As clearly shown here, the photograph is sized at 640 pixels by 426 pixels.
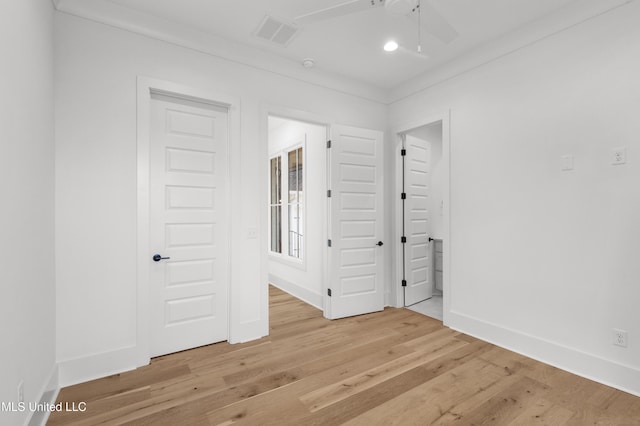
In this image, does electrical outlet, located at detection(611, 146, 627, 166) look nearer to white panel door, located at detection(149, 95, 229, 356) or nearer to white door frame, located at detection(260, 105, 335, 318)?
white door frame, located at detection(260, 105, 335, 318)

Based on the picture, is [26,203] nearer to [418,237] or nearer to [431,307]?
[418,237]

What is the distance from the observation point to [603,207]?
7.75ft

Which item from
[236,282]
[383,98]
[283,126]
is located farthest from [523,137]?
[283,126]

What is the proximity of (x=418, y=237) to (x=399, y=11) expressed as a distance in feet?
10.5

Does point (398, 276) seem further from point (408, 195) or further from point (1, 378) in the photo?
point (1, 378)

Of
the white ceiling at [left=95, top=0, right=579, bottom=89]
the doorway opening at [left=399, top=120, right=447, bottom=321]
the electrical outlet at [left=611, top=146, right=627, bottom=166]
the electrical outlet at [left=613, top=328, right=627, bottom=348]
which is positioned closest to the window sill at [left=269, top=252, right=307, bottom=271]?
the doorway opening at [left=399, top=120, right=447, bottom=321]

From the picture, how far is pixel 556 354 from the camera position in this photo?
102 inches

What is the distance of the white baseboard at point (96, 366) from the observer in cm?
229

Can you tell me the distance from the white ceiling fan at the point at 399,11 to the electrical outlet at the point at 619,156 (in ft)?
5.08

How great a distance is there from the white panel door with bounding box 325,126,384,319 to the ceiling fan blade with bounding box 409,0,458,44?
5.50ft

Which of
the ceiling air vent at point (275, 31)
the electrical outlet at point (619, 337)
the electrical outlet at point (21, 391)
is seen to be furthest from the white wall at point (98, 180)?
the electrical outlet at point (619, 337)

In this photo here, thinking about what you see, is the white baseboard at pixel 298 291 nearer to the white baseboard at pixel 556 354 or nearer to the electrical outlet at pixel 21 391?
the white baseboard at pixel 556 354

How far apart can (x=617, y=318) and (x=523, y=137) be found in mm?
Answer: 1672

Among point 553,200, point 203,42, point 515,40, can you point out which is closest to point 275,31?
point 203,42
